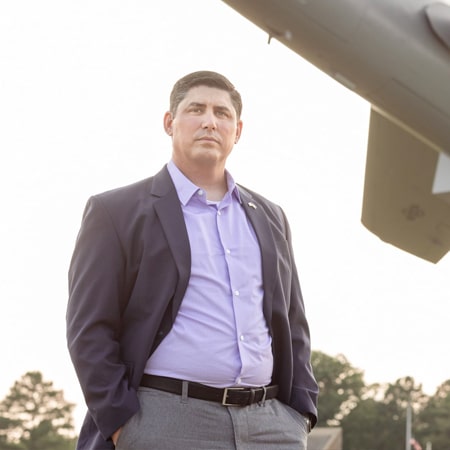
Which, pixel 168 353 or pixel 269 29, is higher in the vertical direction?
pixel 269 29

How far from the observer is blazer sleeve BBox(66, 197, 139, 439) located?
3855 millimetres

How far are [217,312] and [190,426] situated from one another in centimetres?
55

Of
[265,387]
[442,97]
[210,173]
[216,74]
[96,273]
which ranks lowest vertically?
[265,387]

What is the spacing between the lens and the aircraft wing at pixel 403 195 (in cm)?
745

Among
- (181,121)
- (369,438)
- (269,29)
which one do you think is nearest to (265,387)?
(181,121)

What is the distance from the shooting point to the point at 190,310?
13.2ft

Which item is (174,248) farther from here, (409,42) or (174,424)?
(409,42)

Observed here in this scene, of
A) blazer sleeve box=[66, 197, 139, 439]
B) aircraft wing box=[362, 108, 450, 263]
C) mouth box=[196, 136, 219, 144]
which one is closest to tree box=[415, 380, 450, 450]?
aircraft wing box=[362, 108, 450, 263]

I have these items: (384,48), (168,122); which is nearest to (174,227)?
(168,122)

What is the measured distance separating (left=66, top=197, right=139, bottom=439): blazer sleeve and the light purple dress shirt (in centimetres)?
19

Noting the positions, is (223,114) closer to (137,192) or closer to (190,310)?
(137,192)

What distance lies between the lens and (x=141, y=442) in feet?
12.5

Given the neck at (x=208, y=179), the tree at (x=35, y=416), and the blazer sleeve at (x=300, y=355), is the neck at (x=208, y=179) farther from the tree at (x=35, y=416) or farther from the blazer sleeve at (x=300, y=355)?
the tree at (x=35, y=416)

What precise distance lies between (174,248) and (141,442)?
0.91 m
